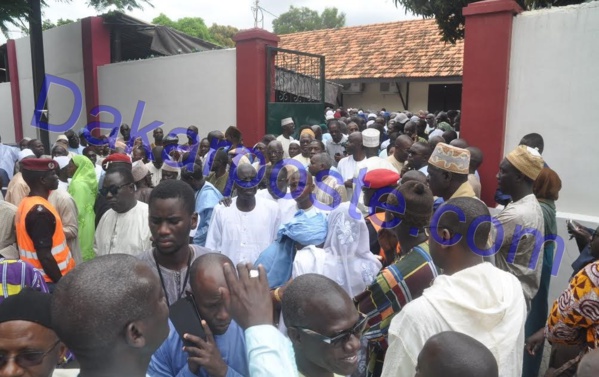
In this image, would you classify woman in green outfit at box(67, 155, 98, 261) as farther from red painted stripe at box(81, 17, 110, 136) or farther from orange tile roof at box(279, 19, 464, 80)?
orange tile roof at box(279, 19, 464, 80)

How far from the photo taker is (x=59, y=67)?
13336mm

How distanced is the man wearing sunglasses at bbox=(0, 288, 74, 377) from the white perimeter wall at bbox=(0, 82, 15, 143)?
16.2 m

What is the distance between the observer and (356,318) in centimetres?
179

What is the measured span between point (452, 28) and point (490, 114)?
347 centimetres

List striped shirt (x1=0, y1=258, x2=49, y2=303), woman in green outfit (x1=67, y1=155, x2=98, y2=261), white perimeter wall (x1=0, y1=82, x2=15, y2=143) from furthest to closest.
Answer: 1. white perimeter wall (x1=0, y1=82, x2=15, y2=143)
2. woman in green outfit (x1=67, y1=155, x2=98, y2=261)
3. striped shirt (x1=0, y1=258, x2=49, y2=303)

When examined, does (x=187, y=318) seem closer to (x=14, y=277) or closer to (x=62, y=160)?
(x=14, y=277)

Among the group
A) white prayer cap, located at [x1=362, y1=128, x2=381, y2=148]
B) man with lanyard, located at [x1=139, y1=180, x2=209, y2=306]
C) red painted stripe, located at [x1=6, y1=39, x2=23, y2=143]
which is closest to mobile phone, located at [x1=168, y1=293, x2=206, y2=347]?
man with lanyard, located at [x1=139, y1=180, x2=209, y2=306]

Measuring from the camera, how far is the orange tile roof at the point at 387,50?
16125 millimetres

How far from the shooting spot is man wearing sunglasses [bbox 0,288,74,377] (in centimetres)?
163

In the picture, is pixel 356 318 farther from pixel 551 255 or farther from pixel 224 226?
pixel 551 255

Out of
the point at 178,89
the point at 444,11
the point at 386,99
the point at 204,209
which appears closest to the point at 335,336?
the point at 204,209

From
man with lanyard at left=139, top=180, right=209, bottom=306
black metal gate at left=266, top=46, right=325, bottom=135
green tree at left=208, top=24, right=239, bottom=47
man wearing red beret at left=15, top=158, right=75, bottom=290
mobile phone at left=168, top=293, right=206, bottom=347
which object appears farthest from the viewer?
green tree at left=208, top=24, right=239, bottom=47

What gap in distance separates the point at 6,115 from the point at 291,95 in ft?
36.3

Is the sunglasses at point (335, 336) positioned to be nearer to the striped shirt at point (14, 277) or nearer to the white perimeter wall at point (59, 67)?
the striped shirt at point (14, 277)
